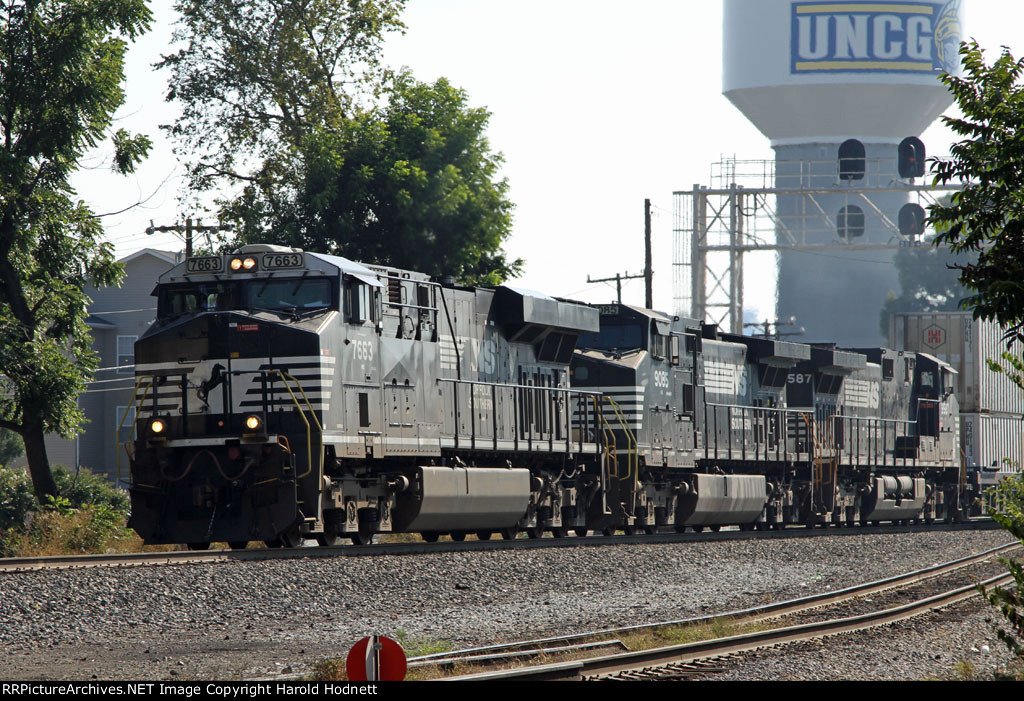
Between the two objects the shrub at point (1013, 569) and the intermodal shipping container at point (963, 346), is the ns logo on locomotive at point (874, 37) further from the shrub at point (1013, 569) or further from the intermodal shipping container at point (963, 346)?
the shrub at point (1013, 569)

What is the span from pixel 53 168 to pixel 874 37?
7209 centimetres

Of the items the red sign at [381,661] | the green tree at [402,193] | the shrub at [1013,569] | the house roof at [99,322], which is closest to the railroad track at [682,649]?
the red sign at [381,661]

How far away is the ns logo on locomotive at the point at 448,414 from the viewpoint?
16.6m

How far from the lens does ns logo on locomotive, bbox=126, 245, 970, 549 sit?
1661 centimetres

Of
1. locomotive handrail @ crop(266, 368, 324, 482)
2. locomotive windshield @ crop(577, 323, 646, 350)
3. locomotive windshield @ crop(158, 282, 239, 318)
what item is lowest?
locomotive handrail @ crop(266, 368, 324, 482)

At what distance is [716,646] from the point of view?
443 inches

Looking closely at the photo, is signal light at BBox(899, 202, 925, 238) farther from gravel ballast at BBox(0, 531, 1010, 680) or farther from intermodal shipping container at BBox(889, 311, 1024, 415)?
gravel ballast at BBox(0, 531, 1010, 680)

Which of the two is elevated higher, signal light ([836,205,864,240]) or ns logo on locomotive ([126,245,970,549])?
signal light ([836,205,864,240])

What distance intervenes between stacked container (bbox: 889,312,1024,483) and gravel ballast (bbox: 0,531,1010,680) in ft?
67.0

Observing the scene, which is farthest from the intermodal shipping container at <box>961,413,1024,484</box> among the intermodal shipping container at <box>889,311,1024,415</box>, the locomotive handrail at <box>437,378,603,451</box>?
the locomotive handrail at <box>437,378,603,451</box>

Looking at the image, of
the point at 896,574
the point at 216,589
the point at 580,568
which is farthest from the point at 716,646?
the point at 896,574

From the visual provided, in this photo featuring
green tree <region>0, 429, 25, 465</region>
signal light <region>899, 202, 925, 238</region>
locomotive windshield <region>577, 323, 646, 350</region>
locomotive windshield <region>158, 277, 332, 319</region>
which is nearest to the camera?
locomotive windshield <region>158, 277, 332, 319</region>

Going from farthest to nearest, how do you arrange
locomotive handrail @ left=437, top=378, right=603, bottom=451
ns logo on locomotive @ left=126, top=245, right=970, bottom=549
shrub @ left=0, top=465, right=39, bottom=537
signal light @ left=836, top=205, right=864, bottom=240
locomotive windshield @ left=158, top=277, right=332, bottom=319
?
1. signal light @ left=836, top=205, right=864, bottom=240
2. shrub @ left=0, top=465, right=39, bottom=537
3. locomotive handrail @ left=437, top=378, right=603, bottom=451
4. locomotive windshield @ left=158, top=277, right=332, bottom=319
5. ns logo on locomotive @ left=126, top=245, right=970, bottom=549
